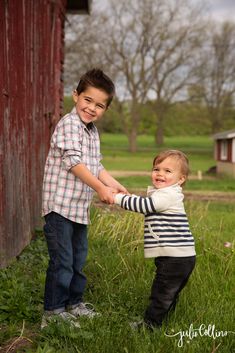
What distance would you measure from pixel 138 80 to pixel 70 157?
42.8 m

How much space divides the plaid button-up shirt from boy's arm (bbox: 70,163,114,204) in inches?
3.0

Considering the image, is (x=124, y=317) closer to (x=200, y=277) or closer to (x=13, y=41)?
(x=200, y=277)

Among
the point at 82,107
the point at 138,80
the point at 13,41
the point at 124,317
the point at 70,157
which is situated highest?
the point at 138,80

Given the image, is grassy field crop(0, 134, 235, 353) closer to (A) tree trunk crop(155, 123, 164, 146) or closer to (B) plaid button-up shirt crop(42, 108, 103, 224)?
(B) plaid button-up shirt crop(42, 108, 103, 224)

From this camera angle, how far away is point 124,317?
12.3ft

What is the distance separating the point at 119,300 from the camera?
4.11m

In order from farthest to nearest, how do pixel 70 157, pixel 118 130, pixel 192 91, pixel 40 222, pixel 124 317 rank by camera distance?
pixel 118 130, pixel 192 91, pixel 40 222, pixel 124 317, pixel 70 157

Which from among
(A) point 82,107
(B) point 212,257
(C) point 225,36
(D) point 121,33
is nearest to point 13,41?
(A) point 82,107

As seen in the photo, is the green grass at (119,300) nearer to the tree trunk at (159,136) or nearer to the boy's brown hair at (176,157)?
the boy's brown hair at (176,157)

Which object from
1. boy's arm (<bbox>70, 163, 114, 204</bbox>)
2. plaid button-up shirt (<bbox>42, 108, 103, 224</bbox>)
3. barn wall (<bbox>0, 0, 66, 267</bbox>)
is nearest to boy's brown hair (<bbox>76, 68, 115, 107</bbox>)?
plaid button-up shirt (<bbox>42, 108, 103, 224</bbox>)

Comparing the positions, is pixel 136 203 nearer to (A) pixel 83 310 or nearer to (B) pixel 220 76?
(A) pixel 83 310

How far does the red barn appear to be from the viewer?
194 inches
